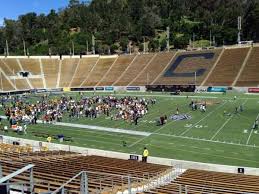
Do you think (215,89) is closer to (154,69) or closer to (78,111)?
(154,69)

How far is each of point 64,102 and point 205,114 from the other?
19514 mm

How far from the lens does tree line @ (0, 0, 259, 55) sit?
429 ft

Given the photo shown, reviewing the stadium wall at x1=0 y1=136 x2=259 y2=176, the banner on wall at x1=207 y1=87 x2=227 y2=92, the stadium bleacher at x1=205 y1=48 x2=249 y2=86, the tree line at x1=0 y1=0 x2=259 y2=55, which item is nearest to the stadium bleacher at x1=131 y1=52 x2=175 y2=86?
the stadium bleacher at x1=205 y1=48 x2=249 y2=86

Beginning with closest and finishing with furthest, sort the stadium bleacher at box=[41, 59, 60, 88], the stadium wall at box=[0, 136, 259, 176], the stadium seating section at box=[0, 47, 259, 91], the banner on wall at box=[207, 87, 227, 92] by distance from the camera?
the stadium wall at box=[0, 136, 259, 176], the banner on wall at box=[207, 87, 227, 92], the stadium seating section at box=[0, 47, 259, 91], the stadium bleacher at box=[41, 59, 60, 88]

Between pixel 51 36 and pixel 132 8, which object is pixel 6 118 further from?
pixel 132 8

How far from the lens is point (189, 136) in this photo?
34.1 metres

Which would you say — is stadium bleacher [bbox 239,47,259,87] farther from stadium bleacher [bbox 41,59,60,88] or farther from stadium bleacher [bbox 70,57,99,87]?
stadium bleacher [bbox 41,59,60,88]

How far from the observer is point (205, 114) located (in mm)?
44375

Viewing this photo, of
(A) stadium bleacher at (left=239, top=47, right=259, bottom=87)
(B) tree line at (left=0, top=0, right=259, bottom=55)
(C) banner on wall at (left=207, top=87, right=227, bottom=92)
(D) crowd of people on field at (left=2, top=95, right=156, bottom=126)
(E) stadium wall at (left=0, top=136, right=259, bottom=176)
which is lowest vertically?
(E) stadium wall at (left=0, top=136, right=259, bottom=176)

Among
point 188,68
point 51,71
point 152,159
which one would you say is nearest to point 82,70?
point 51,71

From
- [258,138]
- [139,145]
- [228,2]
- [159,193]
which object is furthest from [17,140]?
Answer: [228,2]

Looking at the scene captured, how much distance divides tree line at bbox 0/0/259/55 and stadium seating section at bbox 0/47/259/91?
27.1 meters

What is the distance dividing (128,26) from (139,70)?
6075 centimetres

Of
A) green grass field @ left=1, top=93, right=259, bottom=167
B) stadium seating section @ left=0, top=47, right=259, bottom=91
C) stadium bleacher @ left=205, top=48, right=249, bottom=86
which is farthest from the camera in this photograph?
stadium seating section @ left=0, top=47, right=259, bottom=91
